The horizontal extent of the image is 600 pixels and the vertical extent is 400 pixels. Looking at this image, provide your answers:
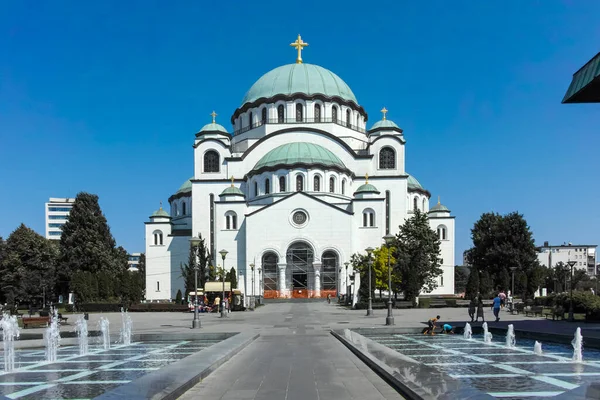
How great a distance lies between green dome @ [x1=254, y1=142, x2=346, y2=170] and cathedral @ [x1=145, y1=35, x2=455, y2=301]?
13 cm

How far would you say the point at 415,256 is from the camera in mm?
49500

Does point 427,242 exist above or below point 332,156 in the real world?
below

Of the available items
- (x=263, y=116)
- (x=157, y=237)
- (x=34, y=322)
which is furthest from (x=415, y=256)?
(x=157, y=237)

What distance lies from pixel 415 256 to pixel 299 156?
1921cm

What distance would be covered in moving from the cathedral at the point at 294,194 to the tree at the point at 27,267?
33.7 feet

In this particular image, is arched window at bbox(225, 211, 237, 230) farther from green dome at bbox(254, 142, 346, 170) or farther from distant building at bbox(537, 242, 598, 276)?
distant building at bbox(537, 242, 598, 276)

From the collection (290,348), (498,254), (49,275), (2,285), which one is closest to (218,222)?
(49,275)

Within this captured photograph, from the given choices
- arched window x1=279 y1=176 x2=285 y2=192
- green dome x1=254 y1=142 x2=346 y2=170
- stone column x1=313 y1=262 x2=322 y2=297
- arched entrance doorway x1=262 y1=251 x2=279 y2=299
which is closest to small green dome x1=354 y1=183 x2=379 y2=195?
green dome x1=254 y1=142 x2=346 y2=170

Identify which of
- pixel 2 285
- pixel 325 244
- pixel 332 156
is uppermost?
pixel 332 156

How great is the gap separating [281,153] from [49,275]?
27289 millimetres

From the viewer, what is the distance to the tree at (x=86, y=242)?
202 feet

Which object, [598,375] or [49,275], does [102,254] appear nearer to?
[49,275]

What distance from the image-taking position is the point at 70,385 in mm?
10641

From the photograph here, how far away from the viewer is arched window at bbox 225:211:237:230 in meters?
63.2
